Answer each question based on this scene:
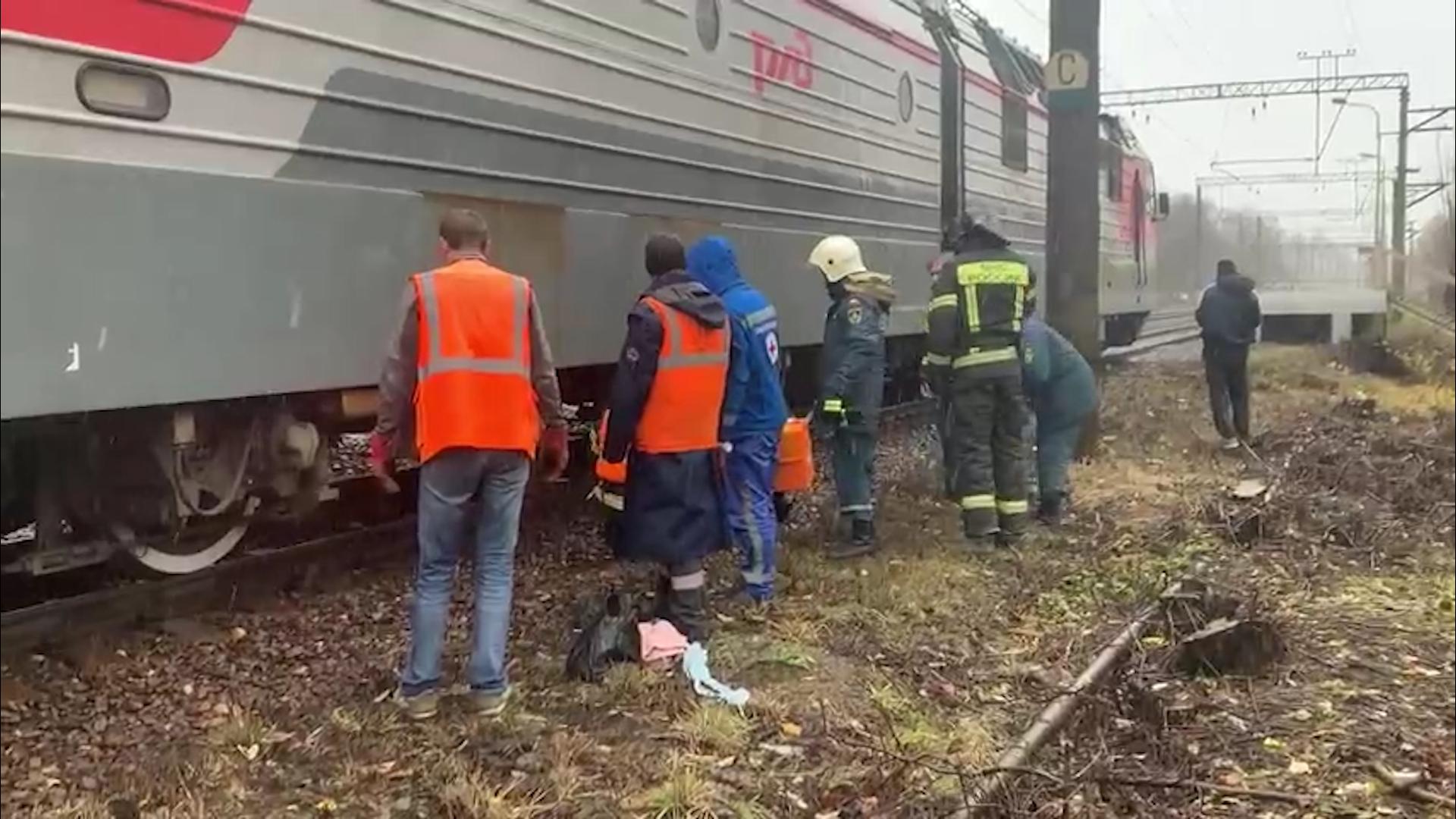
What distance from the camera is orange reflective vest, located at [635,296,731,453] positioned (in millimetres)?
5305

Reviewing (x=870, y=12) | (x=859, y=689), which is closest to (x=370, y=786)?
(x=859, y=689)

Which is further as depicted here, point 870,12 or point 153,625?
point 870,12

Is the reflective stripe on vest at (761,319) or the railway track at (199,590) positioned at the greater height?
the reflective stripe on vest at (761,319)

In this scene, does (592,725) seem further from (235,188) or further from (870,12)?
(870,12)

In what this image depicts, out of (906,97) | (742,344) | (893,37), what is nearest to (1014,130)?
(906,97)

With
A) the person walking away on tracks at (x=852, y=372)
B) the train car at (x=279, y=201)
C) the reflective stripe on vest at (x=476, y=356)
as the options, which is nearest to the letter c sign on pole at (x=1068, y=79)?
the train car at (x=279, y=201)

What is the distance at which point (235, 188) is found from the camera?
4730 millimetres

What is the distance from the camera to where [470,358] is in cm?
453

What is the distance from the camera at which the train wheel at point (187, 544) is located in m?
5.27

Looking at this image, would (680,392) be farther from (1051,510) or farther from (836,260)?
(1051,510)

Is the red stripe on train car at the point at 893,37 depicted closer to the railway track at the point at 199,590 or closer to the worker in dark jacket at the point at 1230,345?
the worker in dark jacket at the point at 1230,345

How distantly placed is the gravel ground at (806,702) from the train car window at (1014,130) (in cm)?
585

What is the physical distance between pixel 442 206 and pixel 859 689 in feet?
7.48

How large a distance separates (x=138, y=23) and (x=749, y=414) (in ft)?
8.87
